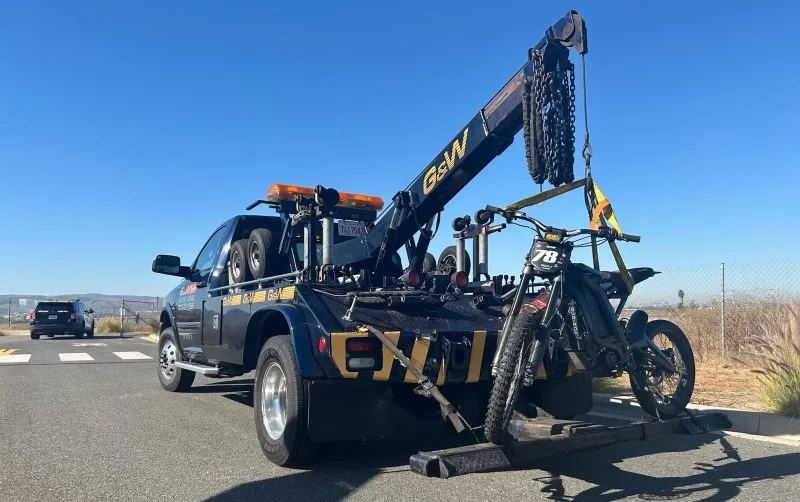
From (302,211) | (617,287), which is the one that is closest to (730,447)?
(617,287)

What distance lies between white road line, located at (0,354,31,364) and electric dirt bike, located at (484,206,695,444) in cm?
1293

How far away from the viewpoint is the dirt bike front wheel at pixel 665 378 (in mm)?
5164

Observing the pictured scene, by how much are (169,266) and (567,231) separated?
594 centimetres

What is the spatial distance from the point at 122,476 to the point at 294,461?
4.08ft

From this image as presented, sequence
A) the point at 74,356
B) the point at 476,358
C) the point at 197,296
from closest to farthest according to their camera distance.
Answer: the point at 476,358
the point at 197,296
the point at 74,356

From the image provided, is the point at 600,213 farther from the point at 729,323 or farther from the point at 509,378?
the point at 729,323

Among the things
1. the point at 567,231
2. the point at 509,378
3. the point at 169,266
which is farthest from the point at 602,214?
the point at 169,266

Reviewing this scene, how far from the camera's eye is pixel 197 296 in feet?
28.0

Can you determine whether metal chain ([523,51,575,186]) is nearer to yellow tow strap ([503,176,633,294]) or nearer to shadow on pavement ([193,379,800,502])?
yellow tow strap ([503,176,633,294])

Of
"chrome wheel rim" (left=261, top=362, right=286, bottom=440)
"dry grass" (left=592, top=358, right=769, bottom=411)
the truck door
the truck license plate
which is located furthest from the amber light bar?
"dry grass" (left=592, top=358, right=769, bottom=411)

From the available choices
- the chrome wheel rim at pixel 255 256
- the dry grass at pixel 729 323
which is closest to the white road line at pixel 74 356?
the chrome wheel rim at pixel 255 256

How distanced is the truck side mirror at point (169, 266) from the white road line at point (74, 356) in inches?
288

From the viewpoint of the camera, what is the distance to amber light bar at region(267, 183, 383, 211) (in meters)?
7.59

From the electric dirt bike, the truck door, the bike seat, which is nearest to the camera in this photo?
the electric dirt bike
